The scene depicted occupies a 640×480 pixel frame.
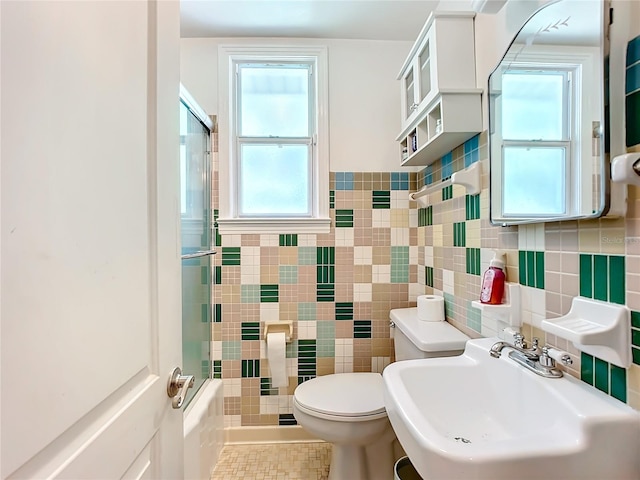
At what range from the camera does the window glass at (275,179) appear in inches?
80.0

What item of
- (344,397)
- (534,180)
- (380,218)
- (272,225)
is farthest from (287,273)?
(534,180)

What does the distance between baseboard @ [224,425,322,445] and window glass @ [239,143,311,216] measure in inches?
49.1

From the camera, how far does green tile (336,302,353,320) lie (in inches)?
77.9

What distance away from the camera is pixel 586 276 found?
0.81 metres

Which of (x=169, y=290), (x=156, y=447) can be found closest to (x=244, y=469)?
(x=156, y=447)

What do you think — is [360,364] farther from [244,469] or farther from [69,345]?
[69,345]

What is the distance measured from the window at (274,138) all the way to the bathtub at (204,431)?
2.92 ft

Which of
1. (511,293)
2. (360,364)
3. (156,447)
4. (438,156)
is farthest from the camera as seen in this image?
(360,364)

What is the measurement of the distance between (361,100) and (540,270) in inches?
55.9

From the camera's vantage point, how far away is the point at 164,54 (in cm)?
72

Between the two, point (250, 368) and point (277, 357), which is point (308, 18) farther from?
point (250, 368)

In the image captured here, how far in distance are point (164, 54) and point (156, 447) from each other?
822mm

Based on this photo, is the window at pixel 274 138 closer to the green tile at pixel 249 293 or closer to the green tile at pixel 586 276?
the green tile at pixel 249 293

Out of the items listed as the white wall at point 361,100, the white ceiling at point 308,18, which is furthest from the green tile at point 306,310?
the white ceiling at point 308,18
